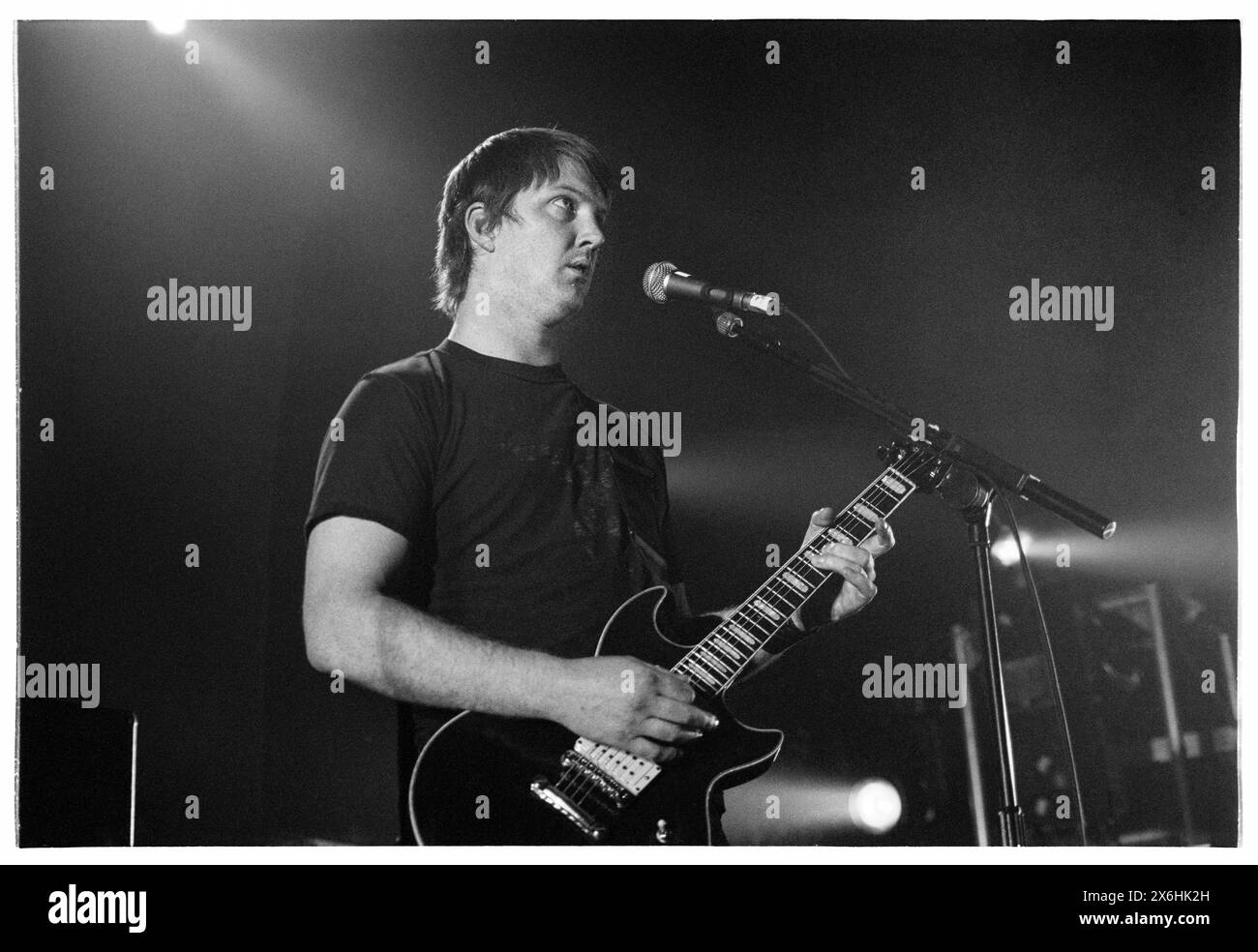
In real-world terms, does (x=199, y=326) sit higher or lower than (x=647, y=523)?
higher

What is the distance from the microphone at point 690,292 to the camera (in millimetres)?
2729

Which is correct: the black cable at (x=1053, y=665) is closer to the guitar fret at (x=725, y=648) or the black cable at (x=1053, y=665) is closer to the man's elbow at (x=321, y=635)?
the guitar fret at (x=725, y=648)

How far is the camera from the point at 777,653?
102 inches

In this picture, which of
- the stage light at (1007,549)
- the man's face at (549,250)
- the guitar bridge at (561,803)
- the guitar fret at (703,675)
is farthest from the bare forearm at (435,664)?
the stage light at (1007,549)

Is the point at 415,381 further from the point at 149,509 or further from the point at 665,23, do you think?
the point at 665,23

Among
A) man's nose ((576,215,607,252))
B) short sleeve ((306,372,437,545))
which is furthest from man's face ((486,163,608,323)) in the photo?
short sleeve ((306,372,437,545))

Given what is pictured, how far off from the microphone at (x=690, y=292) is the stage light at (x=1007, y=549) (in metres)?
0.69

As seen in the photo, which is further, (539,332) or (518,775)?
(539,332)

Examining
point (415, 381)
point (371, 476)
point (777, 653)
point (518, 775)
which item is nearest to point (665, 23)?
point (415, 381)

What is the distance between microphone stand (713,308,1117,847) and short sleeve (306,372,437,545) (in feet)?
2.24

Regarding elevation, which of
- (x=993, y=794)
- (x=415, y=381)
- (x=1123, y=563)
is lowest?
(x=993, y=794)

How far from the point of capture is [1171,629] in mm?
2709
